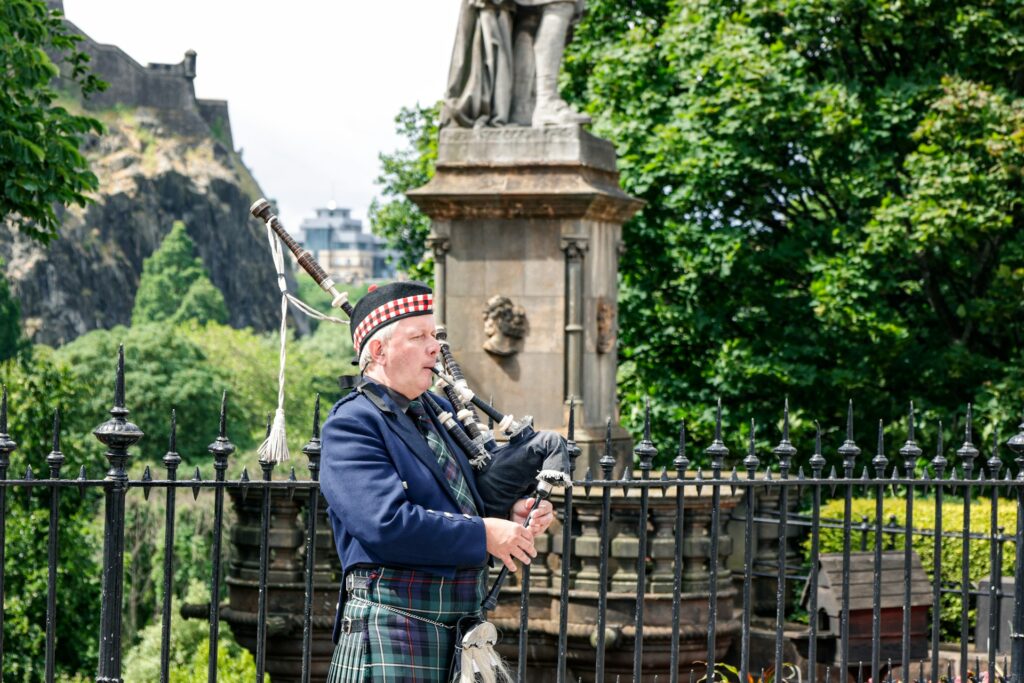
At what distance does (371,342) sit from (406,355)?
0.40ft

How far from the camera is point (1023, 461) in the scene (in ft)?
24.9

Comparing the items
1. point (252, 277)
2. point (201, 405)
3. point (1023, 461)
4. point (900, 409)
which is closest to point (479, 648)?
point (1023, 461)

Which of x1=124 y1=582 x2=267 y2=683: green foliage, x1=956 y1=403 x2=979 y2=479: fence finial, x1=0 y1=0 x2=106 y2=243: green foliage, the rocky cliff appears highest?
the rocky cliff

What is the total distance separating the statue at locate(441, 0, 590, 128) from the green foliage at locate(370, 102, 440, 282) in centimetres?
1509

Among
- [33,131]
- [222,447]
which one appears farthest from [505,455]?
[33,131]

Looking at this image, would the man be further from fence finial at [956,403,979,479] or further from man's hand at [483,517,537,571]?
fence finial at [956,403,979,479]

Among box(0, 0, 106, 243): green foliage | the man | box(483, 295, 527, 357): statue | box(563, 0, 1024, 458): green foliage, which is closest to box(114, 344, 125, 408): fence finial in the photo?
the man

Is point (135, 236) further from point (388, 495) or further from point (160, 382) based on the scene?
point (388, 495)

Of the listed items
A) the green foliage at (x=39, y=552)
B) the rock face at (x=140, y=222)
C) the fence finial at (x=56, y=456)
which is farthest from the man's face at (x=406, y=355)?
the rock face at (x=140, y=222)

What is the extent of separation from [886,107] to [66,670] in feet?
48.4

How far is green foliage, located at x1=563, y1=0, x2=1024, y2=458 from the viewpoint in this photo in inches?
821

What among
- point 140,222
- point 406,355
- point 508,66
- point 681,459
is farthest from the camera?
point 140,222

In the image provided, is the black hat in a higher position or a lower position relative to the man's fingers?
higher

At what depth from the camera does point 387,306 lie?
522 centimetres
